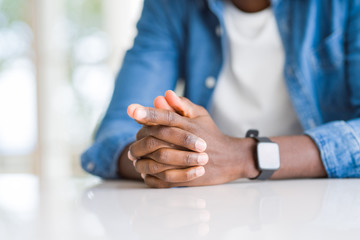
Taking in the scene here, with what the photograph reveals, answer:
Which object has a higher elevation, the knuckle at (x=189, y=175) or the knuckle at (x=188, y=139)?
the knuckle at (x=188, y=139)

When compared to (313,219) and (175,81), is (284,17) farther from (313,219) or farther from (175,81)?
(313,219)

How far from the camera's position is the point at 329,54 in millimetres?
1177

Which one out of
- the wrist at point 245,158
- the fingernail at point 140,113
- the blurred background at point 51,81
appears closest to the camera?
the fingernail at point 140,113

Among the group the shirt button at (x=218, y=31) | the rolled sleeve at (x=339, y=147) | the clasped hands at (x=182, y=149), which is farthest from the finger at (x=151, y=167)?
the shirt button at (x=218, y=31)

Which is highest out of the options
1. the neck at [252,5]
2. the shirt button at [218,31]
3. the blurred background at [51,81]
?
the neck at [252,5]

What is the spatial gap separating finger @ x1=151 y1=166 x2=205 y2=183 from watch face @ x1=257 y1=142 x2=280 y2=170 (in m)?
0.15

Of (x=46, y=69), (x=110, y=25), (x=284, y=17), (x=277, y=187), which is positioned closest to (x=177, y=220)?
(x=277, y=187)

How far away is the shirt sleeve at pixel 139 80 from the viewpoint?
1093 millimetres

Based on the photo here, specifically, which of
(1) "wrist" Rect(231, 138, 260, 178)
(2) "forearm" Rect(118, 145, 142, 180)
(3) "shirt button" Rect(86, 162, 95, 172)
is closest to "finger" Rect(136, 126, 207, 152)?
(1) "wrist" Rect(231, 138, 260, 178)

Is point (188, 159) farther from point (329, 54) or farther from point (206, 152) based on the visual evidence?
point (329, 54)

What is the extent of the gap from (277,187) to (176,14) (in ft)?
2.63

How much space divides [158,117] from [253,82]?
2.06 ft

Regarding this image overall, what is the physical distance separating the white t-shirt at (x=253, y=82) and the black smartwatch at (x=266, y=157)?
0.41 m

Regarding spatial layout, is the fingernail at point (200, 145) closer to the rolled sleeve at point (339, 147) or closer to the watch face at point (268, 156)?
the watch face at point (268, 156)
